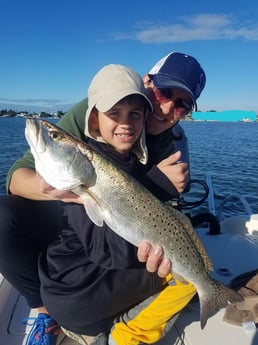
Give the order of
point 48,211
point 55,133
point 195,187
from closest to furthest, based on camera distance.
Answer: point 55,133 → point 48,211 → point 195,187

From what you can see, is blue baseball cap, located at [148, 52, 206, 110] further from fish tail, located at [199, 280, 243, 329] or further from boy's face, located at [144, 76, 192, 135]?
fish tail, located at [199, 280, 243, 329]

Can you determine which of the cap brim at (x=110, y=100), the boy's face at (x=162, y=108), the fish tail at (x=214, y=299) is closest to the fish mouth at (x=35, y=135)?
the cap brim at (x=110, y=100)

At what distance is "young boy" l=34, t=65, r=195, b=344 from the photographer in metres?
2.78

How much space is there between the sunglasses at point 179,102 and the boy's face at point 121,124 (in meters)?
0.65

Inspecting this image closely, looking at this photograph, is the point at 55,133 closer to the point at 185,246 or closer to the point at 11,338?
the point at 185,246

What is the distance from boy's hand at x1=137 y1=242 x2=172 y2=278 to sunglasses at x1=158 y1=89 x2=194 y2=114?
1696 mm

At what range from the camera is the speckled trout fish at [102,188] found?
103 inches

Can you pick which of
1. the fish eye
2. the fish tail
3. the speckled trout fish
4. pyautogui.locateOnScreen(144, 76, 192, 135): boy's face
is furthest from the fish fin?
pyautogui.locateOnScreen(144, 76, 192, 135): boy's face

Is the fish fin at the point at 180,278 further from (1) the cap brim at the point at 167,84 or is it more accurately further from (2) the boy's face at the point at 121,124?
(1) the cap brim at the point at 167,84

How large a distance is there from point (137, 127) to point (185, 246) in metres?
1.10

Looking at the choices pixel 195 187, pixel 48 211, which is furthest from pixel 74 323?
pixel 195 187

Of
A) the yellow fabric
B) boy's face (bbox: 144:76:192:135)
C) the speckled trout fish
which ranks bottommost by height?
the yellow fabric

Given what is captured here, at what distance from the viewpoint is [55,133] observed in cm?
267

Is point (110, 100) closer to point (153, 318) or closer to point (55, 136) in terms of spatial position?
point (55, 136)
